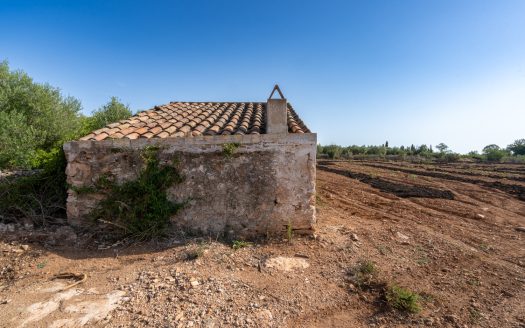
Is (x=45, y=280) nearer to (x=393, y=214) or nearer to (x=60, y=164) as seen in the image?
(x=60, y=164)

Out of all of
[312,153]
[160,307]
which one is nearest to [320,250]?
[312,153]

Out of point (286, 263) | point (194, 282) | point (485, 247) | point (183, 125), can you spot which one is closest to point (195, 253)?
point (194, 282)

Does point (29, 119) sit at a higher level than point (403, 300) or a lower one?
higher

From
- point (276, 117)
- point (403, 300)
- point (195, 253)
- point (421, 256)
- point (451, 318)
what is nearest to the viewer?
point (451, 318)

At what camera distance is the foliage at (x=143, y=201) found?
508 cm

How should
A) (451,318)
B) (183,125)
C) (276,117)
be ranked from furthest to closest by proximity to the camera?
(183,125), (276,117), (451,318)

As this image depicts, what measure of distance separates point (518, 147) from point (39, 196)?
2195 inches

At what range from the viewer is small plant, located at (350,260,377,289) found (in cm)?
392

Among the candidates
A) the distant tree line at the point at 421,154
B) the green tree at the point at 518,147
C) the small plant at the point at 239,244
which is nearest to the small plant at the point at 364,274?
the small plant at the point at 239,244

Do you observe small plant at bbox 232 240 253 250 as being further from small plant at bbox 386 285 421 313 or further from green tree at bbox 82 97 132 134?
green tree at bbox 82 97 132 134

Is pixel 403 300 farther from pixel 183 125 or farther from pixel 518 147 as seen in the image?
pixel 518 147

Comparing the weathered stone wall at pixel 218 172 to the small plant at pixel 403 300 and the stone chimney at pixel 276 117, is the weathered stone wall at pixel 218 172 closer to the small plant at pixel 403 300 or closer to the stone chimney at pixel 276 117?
the stone chimney at pixel 276 117

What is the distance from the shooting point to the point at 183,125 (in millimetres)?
6148

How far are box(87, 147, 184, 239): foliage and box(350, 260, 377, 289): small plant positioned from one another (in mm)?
3273
